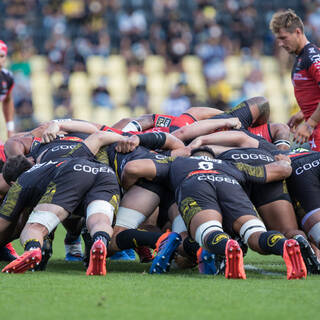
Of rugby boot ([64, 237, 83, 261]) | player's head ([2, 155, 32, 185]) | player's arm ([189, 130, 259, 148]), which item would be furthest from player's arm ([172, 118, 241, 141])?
player's head ([2, 155, 32, 185])

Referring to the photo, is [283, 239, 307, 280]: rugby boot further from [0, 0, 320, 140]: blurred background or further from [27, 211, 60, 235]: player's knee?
[0, 0, 320, 140]: blurred background

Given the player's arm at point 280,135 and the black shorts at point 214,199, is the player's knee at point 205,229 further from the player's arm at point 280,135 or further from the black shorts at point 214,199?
the player's arm at point 280,135

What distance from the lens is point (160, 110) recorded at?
51.7 ft

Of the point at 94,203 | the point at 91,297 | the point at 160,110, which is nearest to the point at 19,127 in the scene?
the point at 160,110

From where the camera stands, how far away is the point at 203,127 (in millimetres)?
6711

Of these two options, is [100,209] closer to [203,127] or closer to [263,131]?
[203,127]

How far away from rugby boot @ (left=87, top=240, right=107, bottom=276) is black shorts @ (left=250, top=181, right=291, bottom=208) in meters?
1.54

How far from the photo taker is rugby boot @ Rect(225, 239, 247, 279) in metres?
4.32

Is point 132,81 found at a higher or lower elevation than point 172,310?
higher

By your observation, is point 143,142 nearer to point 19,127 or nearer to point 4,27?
point 19,127

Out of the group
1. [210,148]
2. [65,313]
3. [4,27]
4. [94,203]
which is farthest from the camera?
[4,27]

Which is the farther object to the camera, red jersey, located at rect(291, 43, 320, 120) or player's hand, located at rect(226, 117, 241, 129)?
red jersey, located at rect(291, 43, 320, 120)

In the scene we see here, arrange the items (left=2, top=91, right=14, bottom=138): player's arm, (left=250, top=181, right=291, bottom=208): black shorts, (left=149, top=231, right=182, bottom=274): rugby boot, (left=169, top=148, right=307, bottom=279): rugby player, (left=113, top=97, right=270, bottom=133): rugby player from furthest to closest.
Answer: (left=2, top=91, right=14, bottom=138): player's arm < (left=113, top=97, right=270, bottom=133): rugby player < (left=250, top=181, right=291, bottom=208): black shorts < (left=149, top=231, right=182, bottom=274): rugby boot < (left=169, top=148, right=307, bottom=279): rugby player

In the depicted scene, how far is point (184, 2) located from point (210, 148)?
13.8 m
